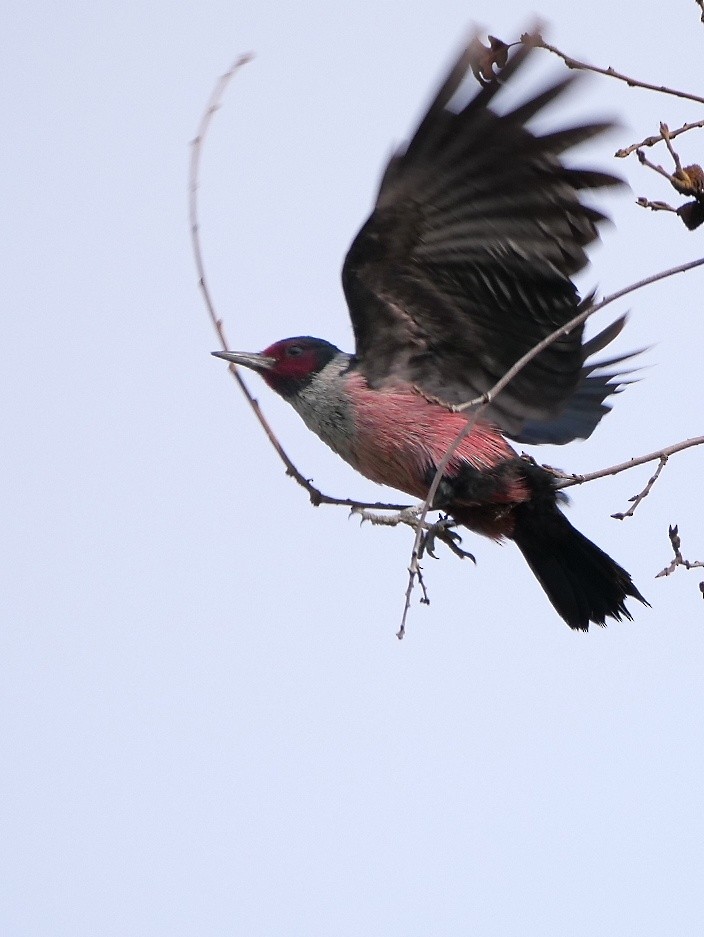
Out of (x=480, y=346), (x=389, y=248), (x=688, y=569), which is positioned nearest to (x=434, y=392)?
(x=480, y=346)

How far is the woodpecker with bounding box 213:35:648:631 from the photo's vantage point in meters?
4.14

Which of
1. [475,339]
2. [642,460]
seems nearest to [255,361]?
[475,339]

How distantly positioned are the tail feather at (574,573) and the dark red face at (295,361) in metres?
0.97

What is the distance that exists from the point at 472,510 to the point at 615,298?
8.12 ft

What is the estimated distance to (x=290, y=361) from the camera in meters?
5.55

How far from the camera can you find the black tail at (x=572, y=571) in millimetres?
5262

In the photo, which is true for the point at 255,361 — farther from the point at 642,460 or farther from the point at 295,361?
the point at 642,460

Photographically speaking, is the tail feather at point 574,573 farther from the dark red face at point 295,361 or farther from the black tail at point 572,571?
the dark red face at point 295,361

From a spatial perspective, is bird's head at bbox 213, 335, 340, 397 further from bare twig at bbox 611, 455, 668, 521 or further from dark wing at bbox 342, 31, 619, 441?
bare twig at bbox 611, 455, 668, 521

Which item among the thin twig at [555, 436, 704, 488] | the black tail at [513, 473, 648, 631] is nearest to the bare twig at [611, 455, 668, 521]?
the thin twig at [555, 436, 704, 488]

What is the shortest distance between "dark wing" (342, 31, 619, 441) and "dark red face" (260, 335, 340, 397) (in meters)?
0.34

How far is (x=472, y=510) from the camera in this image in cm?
527

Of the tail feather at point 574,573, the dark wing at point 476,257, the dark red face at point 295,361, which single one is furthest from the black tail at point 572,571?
the dark red face at point 295,361

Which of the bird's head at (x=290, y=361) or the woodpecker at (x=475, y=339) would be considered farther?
the bird's head at (x=290, y=361)
